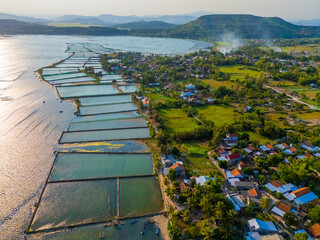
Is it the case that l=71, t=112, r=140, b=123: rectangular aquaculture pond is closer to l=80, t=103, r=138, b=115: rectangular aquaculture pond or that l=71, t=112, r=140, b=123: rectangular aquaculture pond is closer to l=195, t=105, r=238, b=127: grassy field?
l=80, t=103, r=138, b=115: rectangular aquaculture pond

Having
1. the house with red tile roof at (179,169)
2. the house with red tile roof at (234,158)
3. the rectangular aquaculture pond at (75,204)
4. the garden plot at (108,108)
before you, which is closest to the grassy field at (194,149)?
the house with red tile roof at (234,158)

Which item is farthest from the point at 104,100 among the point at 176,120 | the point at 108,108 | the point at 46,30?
the point at 46,30

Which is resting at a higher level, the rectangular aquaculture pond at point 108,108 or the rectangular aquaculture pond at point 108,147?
the rectangular aquaculture pond at point 108,108

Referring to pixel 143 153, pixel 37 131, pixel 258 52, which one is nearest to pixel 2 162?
pixel 37 131

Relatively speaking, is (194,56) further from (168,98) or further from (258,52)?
(168,98)

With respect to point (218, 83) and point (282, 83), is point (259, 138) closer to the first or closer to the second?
point (218, 83)

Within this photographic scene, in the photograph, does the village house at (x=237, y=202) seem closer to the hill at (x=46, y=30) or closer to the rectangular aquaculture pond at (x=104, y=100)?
the rectangular aquaculture pond at (x=104, y=100)

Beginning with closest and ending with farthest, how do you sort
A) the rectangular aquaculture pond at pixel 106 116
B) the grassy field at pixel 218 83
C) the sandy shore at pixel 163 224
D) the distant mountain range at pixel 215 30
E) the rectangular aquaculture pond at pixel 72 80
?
the sandy shore at pixel 163 224
the rectangular aquaculture pond at pixel 106 116
the rectangular aquaculture pond at pixel 72 80
the grassy field at pixel 218 83
the distant mountain range at pixel 215 30
